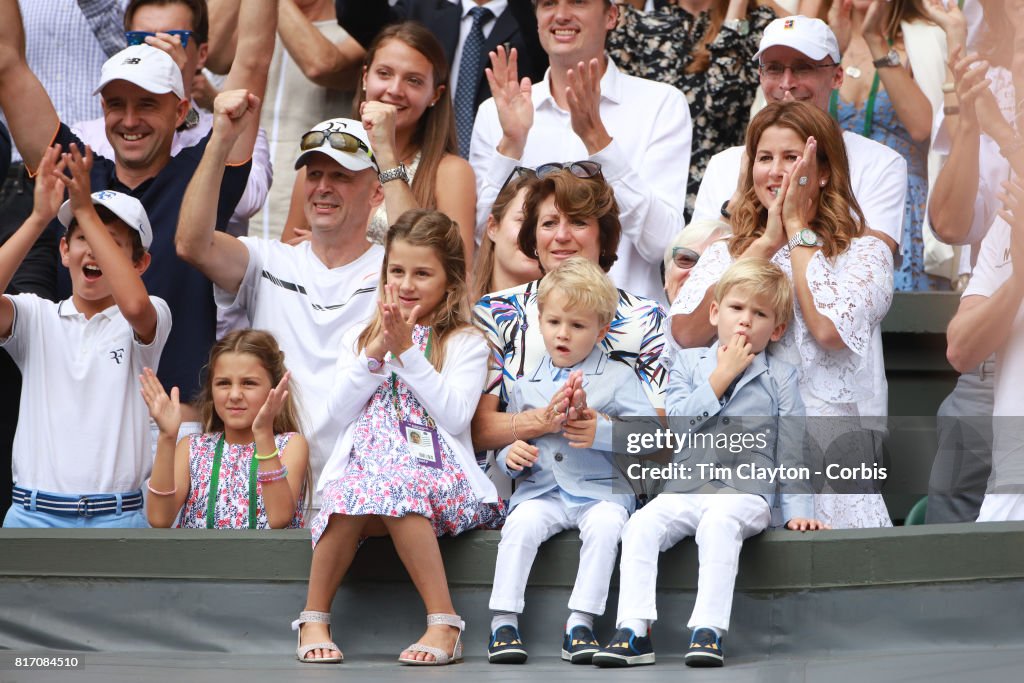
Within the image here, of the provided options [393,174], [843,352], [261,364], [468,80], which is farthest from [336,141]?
[843,352]

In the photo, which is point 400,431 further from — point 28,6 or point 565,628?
point 28,6

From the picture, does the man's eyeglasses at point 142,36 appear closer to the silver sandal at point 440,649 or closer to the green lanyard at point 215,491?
the green lanyard at point 215,491

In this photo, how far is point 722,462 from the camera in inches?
189

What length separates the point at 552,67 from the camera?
645 centimetres

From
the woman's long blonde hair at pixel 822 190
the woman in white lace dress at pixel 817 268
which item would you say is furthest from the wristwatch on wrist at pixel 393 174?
the woman's long blonde hair at pixel 822 190

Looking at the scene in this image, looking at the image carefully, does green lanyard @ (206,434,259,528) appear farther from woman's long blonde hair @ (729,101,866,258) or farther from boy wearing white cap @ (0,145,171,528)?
woman's long blonde hair @ (729,101,866,258)

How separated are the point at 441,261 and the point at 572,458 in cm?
83

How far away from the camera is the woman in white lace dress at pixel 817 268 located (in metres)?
5.01

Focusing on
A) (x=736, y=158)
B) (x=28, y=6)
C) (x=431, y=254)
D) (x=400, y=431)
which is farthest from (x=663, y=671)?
(x=28, y=6)

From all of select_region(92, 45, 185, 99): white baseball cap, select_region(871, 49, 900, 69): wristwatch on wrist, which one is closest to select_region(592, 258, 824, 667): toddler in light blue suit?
select_region(871, 49, 900, 69): wristwatch on wrist

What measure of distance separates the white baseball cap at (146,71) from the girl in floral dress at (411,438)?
1.48 metres

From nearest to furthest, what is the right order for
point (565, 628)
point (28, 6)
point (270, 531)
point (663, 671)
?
point (663, 671) → point (565, 628) → point (270, 531) → point (28, 6)

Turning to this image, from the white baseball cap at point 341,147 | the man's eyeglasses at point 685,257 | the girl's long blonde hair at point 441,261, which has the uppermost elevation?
the white baseball cap at point 341,147

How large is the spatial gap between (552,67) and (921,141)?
174 centimetres
